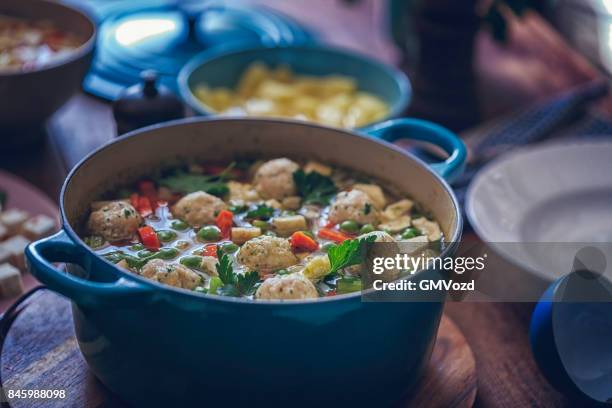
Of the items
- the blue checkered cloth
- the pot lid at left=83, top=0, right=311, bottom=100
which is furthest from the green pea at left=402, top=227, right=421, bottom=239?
the pot lid at left=83, top=0, right=311, bottom=100

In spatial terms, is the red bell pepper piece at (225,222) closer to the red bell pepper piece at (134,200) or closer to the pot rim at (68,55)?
the red bell pepper piece at (134,200)

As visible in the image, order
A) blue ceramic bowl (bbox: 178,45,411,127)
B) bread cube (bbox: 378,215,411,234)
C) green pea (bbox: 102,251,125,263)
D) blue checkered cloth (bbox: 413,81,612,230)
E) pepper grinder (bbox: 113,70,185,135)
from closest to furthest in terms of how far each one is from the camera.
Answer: green pea (bbox: 102,251,125,263) < bread cube (bbox: 378,215,411,234) < pepper grinder (bbox: 113,70,185,135) < blue checkered cloth (bbox: 413,81,612,230) < blue ceramic bowl (bbox: 178,45,411,127)

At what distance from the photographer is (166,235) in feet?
5.51

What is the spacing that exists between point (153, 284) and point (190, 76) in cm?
151

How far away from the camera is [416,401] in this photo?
154 centimetres

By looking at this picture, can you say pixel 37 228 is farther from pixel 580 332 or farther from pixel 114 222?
pixel 580 332

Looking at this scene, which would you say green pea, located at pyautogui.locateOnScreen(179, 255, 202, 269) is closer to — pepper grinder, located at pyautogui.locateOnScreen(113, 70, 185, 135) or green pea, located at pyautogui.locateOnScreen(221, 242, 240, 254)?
green pea, located at pyautogui.locateOnScreen(221, 242, 240, 254)

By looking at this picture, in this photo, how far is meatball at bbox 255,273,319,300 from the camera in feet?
4.41

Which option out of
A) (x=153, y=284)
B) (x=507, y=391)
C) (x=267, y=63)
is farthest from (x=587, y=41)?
(x=153, y=284)

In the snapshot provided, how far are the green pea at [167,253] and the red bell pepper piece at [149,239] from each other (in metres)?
0.03

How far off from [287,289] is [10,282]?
776mm

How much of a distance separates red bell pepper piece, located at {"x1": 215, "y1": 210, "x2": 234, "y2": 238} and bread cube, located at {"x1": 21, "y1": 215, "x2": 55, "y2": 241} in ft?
1.69

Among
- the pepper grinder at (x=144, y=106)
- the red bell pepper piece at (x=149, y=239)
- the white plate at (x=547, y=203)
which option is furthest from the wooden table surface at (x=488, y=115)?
the red bell pepper piece at (x=149, y=239)

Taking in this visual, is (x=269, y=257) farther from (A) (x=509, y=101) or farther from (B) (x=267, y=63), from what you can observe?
(A) (x=509, y=101)
